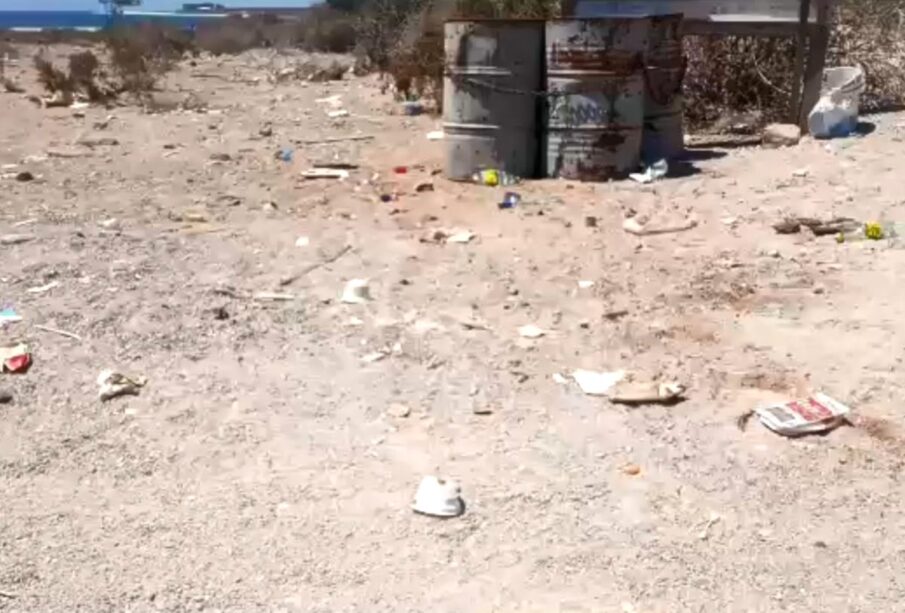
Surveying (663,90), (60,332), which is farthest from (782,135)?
(60,332)

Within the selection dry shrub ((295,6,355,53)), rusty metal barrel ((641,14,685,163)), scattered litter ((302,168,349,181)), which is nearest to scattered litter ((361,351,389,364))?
scattered litter ((302,168,349,181))

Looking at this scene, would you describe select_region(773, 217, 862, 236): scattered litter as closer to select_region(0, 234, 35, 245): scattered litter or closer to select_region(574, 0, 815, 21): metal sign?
select_region(574, 0, 815, 21): metal sign

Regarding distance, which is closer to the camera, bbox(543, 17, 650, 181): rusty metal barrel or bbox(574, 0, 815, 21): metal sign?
bbox(543, 17, 650, 181): rusty metal barrel

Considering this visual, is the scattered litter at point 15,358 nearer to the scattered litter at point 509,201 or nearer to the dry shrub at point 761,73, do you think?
the scattered litter at point 509,201

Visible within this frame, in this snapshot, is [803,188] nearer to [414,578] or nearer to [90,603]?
[414,578]

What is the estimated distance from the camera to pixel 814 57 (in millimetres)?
8336

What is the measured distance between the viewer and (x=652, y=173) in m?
7.16

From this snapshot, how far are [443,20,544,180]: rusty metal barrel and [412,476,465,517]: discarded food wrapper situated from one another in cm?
434

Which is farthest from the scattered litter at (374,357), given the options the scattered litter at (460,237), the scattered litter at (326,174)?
the scattered litter at (326,174)

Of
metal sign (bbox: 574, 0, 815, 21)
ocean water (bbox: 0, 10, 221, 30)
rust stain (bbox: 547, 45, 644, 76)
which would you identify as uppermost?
metal sign (bbox: 574, 0, 815, 21)

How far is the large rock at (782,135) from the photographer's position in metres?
7.84

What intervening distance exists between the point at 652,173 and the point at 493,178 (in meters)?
0.97

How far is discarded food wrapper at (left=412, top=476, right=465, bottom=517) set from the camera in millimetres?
3006

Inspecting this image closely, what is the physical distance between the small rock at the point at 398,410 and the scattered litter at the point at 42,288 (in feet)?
6.08
